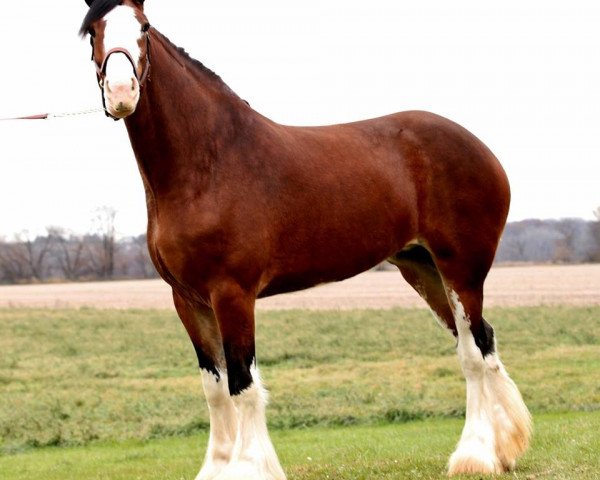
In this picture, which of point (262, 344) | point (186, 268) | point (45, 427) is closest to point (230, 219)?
point (186, 268)

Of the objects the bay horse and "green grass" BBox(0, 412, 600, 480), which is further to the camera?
"green grass" BBox(0, 412, 600, 480)

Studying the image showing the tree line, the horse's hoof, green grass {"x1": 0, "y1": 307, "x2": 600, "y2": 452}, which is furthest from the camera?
the tree line

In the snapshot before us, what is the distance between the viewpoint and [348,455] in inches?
312

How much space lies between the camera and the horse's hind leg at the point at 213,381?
576 cm

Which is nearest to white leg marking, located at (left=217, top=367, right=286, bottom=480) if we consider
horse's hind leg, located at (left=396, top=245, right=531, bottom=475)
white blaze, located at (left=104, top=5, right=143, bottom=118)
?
horse's hind leg, located at (left=396, top=245, right=531, bottom=475)

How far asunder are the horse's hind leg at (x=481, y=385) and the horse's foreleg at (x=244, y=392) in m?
1.58

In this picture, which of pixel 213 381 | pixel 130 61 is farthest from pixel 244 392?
pixel 130 61

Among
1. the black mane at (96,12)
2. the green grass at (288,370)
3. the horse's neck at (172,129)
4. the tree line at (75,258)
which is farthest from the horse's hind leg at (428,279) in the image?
the tree line at (75,258)

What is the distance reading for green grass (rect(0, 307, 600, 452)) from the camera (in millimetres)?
12297

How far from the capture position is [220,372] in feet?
19.1

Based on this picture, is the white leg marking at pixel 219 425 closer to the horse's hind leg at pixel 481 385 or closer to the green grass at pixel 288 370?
the horse's hind leg at pixel 481 385

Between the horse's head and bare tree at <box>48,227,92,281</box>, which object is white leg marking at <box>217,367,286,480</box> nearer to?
the horse's head

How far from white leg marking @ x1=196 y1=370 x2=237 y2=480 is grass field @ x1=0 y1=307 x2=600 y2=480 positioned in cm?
87

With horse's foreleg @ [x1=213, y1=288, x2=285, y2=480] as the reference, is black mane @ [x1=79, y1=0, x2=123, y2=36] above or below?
above
